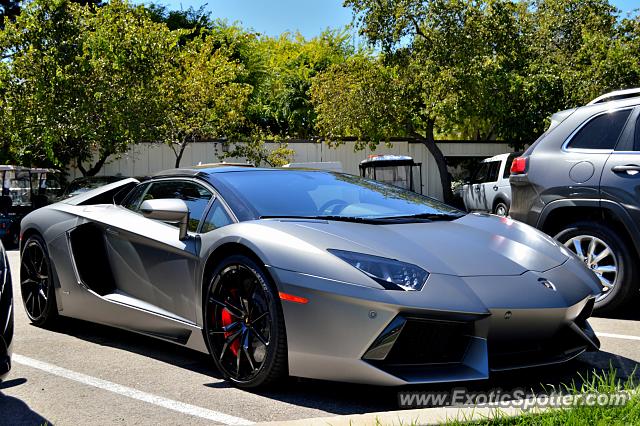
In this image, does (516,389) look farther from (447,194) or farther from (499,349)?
(447,194)

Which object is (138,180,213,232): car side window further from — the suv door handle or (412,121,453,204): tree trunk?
(412,121,453,204): tree trunk

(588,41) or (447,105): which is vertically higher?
(588,41)

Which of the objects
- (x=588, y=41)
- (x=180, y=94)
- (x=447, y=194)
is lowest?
(x=447, y=194)

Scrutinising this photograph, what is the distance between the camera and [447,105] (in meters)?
25.5

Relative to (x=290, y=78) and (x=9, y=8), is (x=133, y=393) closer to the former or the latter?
(x=9, y=8)

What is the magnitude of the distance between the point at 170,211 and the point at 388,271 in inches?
59.2

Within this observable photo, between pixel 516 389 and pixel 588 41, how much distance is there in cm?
2916

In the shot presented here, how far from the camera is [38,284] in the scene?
6047 millimetres

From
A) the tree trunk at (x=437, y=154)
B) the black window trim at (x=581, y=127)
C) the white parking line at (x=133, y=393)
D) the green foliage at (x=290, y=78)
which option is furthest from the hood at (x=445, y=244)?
the green foliage at (x=290, y=78)

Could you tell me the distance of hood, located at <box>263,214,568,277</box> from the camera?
3891mm

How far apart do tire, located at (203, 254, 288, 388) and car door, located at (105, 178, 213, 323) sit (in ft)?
0.78

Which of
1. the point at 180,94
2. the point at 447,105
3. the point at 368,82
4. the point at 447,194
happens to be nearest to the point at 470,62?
the point at 447,105

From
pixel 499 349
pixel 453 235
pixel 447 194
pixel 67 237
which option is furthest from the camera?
pixel 447 194

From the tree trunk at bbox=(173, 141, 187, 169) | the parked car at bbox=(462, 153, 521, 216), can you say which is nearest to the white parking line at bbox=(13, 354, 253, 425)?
the parked car at bbox=(462, 153, 521, 216)
